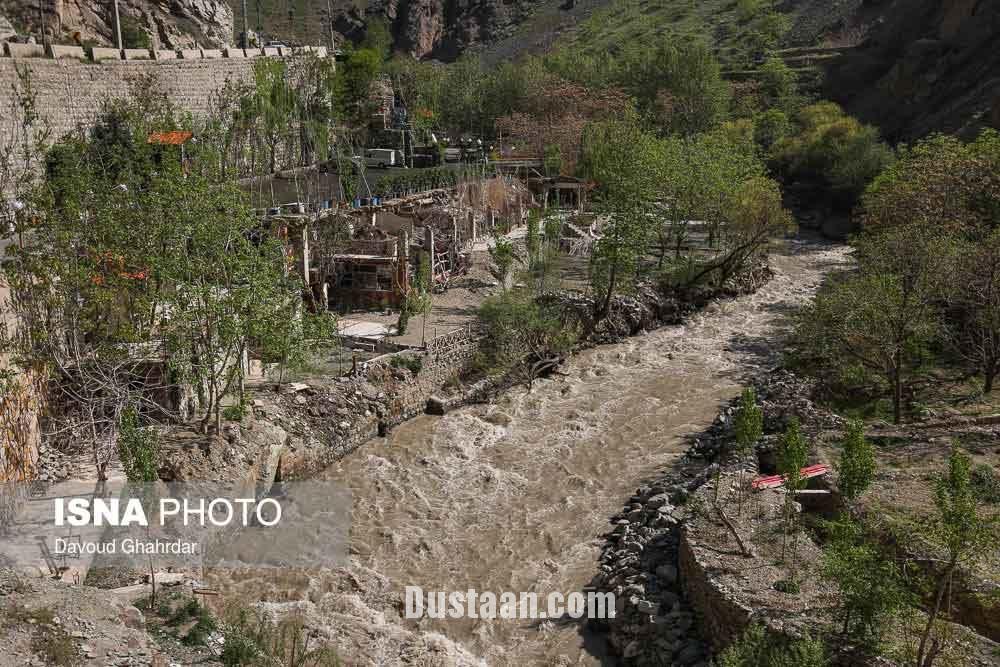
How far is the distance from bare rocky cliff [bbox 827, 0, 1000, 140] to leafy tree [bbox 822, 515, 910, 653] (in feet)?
120

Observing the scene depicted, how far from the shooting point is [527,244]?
96.0 feet

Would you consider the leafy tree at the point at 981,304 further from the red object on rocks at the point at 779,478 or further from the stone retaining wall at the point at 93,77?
the stone retaining wall at the point at 93,77

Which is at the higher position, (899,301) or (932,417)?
(899,301)

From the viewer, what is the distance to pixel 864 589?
9758mm

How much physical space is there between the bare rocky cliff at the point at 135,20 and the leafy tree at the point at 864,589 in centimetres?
3658

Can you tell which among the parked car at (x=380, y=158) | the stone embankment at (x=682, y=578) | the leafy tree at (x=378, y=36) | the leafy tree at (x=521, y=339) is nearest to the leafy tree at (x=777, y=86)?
the parked car at (x=380, y=158)

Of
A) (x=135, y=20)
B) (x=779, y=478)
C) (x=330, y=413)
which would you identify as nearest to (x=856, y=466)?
(x=779, y=478)

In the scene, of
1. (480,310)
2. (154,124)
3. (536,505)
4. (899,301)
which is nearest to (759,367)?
(899,301)

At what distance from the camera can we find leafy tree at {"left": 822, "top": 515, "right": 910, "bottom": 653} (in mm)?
9648

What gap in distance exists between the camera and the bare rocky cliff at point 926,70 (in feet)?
154

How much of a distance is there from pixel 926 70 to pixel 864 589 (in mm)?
53455

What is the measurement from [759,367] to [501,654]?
14.0 metres

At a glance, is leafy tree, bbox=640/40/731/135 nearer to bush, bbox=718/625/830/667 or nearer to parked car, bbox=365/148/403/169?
parked car, bbox=365/148/403/169

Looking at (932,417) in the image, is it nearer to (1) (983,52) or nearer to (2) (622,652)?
(2) (622,652)
